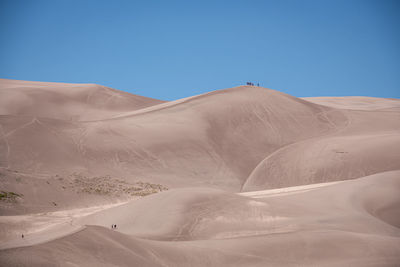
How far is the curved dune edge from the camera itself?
839 centimetres

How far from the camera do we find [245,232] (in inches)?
507

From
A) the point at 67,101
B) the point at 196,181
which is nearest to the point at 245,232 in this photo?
the point at 196,181

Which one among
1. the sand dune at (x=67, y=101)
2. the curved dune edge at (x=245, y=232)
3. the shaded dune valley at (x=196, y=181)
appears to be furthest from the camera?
the sand dune at (x=67, y=101)

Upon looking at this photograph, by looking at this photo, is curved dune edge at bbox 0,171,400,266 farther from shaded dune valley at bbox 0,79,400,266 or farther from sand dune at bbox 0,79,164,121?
sand dune at bbox 0,79,164,121

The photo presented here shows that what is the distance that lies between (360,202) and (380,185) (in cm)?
205

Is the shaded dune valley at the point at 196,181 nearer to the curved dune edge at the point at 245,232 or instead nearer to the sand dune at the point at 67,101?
the curved dune edge at the point at 245,232

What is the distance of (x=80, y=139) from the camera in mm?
29312

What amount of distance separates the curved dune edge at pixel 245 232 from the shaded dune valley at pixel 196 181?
40 mm

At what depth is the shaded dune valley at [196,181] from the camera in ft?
32.2

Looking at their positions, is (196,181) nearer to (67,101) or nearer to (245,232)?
(245,232)

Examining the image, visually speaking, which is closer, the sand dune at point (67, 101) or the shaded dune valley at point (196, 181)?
the shaded dune valley at point (196, 181)

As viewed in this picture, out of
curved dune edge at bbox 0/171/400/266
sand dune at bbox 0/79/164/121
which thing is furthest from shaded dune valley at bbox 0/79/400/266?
sand dune at bbox 0/79/164/121

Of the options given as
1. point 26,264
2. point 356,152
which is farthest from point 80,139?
point 26,264

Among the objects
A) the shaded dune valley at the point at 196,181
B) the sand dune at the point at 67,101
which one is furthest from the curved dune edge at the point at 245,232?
the sand dune at the point at 67,101
